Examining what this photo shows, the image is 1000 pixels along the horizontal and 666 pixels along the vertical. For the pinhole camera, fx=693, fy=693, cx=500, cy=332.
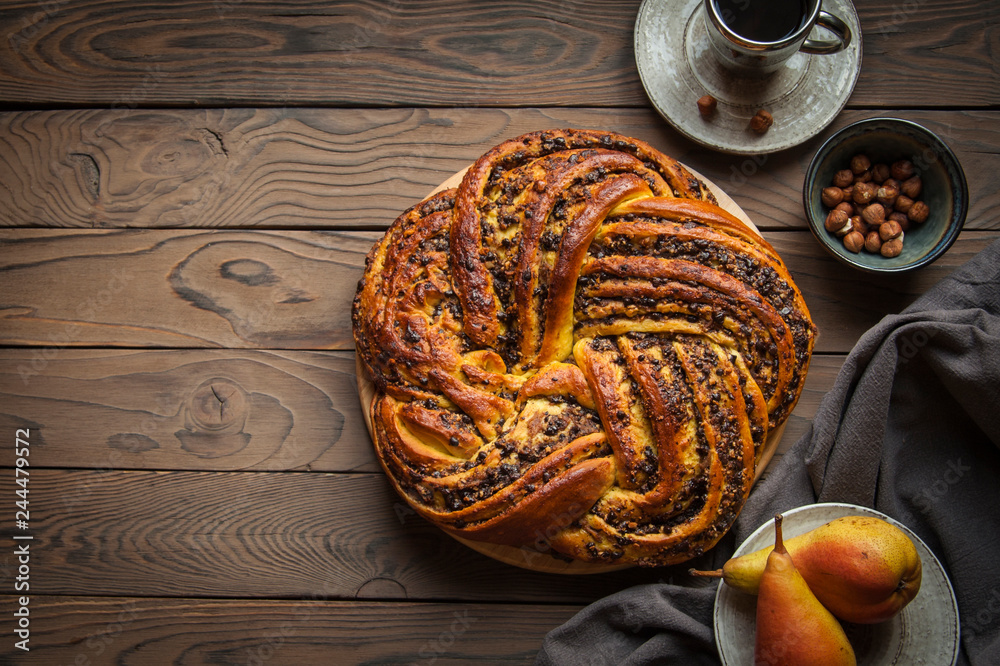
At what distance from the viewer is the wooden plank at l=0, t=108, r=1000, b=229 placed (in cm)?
202

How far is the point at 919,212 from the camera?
1.86 metres

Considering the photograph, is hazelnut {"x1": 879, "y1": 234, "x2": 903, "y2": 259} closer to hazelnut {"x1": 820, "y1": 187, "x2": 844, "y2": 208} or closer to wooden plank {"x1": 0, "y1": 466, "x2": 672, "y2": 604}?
hazelnut {"x1": 820, "y1": 187, "x2": 844, "y2": 208}

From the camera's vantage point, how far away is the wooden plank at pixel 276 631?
1964mm

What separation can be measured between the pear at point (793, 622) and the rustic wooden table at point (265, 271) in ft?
1.63

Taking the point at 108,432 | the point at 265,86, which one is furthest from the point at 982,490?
the point at 108,432

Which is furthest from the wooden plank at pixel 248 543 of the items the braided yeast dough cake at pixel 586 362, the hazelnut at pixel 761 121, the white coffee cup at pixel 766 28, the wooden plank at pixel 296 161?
the white coffee cup at pixel 766 28

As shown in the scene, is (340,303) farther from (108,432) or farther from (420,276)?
(108,432)

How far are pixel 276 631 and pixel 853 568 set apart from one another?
5.02 ft

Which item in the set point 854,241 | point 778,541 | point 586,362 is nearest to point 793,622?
point 778,541

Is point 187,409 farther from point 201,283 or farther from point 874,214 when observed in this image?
point 874,214

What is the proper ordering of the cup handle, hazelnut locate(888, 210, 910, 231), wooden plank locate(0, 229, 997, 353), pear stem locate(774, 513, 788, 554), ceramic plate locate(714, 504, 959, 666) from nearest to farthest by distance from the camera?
pear stem locate(774, 513, 788, 554) < ceramic plate locate(714, 504, 959, 666) < the cup handle < hazelnut locate(888, 210, 910, 231) < wooden plank locate(0, 229, 997, 353)

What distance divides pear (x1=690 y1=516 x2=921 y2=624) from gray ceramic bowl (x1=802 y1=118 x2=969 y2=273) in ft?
2.28

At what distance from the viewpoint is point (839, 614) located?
1.59 m

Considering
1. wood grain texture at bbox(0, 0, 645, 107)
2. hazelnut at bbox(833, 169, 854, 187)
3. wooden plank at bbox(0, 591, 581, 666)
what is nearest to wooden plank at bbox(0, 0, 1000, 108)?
wood grain texture at bbox(0, 0, 645, 107)
